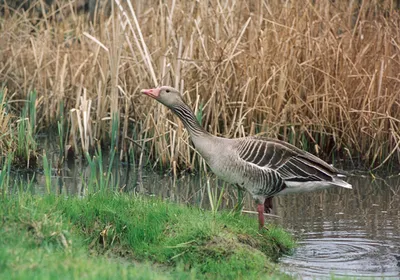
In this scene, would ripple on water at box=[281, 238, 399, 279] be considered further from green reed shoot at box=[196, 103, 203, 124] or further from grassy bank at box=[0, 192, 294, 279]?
green reed shoot at box=[196, 103, 203, 124]

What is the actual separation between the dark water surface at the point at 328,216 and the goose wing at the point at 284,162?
52 centimetres

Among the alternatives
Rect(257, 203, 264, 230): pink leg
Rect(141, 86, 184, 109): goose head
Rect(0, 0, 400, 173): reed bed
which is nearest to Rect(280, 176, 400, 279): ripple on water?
Rect(257, 203, 264, 230): pink leg

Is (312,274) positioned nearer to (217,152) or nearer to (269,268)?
(269,268)

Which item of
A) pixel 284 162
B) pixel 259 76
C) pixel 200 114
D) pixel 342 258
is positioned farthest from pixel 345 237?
pixel 259 76

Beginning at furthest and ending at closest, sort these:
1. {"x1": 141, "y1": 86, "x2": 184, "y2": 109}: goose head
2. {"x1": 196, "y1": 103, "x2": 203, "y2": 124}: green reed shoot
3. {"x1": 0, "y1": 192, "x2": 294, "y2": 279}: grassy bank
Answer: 1. {"x1": 196, "y1": 103, "x2": 203, "y2": 124}: green reed shoot
2. {"x1": 141, "y1": 86, "x2": 184, "y2": 109}: goose head
3. {"x1": 0, "y1": 192, "x2": 294, "y2": 279}: grassy bank

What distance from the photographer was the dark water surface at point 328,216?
23.4 ft

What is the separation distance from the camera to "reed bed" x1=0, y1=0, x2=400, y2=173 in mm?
10789

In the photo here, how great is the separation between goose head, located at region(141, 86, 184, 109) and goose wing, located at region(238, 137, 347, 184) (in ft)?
2.77

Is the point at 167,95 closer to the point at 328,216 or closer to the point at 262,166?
the point at 262,166

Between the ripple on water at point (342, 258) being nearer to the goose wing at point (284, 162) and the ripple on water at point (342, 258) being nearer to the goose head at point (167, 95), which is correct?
the goose wing at point (284, 162)

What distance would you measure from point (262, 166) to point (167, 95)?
1265 mm

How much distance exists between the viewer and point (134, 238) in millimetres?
6996

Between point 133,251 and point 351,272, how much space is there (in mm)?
1887

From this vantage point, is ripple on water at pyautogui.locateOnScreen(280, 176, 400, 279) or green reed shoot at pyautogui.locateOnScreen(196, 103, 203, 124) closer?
ripple on water at pyautogui.locateOnScreen(280, 176, 400, 279)
